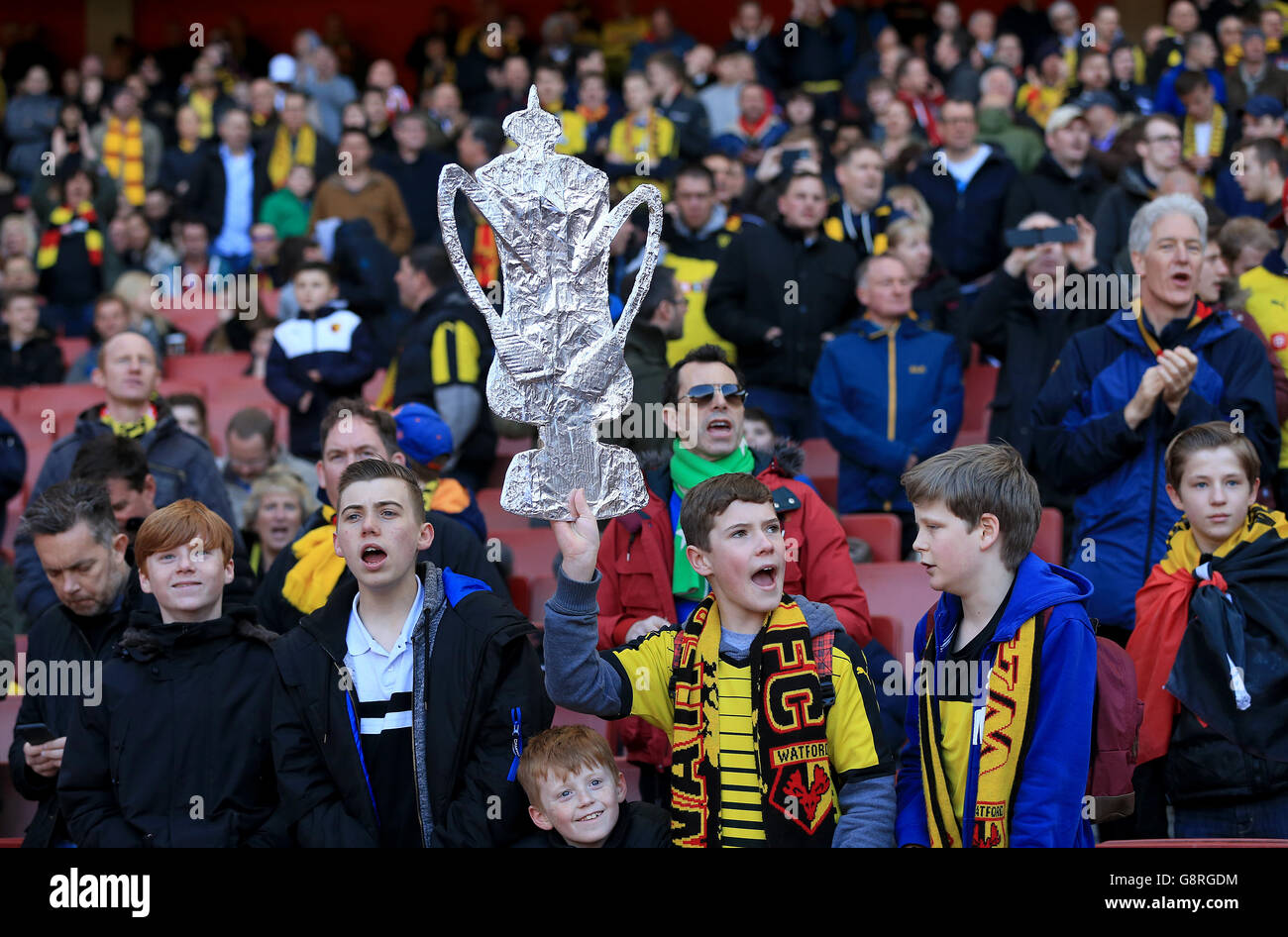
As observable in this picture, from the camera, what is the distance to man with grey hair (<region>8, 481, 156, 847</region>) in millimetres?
3957

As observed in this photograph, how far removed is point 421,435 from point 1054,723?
2727 millimetres

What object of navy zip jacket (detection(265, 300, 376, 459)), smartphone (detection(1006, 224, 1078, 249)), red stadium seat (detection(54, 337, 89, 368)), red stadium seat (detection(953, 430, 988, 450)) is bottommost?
red stadium seat (detection(953, 430, 988, 450))

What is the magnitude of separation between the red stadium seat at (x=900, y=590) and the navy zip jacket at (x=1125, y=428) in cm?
54

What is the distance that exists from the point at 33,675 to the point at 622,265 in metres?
3.76

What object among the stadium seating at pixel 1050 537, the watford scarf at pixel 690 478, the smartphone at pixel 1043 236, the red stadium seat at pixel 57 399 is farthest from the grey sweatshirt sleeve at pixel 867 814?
the red stadium seat at pixel 57 399

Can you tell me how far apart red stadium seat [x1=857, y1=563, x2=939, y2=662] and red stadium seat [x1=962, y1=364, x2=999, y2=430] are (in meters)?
2.23

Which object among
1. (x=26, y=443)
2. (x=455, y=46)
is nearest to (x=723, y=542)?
(x=26, y=443)

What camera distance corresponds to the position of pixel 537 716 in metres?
3.62

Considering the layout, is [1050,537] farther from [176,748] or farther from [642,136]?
[642,136]

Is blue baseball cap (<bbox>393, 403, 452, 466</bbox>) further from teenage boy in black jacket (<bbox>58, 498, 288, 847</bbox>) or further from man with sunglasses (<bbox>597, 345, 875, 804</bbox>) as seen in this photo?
teenage boy in black jacket (<bbox>58, 498, 288, 847</bbox>)

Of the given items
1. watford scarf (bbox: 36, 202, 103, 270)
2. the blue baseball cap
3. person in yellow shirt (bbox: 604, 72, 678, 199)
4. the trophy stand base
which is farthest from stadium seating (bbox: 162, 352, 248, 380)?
the trophy stand base

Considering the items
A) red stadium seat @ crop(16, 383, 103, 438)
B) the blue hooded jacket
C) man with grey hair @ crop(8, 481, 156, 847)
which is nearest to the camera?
the blue hooded jacket
